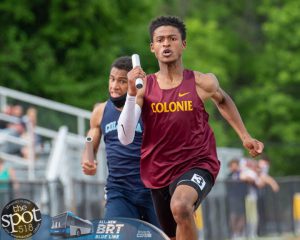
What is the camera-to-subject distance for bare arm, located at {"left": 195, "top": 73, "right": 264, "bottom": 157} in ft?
32.8

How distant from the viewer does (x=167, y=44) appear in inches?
394

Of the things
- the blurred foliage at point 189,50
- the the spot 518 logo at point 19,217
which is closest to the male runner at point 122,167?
the the spot 518 logo at point 19,217

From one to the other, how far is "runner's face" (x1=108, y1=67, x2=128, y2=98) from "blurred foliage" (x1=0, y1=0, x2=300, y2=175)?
80.4ft

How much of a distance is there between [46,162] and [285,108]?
39.2m

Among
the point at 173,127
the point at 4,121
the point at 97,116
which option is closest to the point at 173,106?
the point at 173,127

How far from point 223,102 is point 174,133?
58cm

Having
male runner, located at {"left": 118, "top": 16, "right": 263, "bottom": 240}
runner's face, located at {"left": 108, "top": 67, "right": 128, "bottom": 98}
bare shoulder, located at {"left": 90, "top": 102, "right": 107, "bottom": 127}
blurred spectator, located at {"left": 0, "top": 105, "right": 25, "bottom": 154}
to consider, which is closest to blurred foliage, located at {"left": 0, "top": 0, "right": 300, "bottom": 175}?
blurred spectator, located at {"left": 0, "top": 105, "right": 25, "bottom": 154}

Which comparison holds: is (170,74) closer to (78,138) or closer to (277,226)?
(78,138)

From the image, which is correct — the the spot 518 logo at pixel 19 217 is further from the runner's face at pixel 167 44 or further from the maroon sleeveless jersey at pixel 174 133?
the runner's face at pixel 167 44

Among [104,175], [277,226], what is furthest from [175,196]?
[277,226]

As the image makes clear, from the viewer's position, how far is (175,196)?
955 centimetres

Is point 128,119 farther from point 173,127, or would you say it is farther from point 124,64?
point 124,64

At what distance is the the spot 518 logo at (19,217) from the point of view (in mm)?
7461

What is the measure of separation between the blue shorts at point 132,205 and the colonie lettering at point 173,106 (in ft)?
5.23
